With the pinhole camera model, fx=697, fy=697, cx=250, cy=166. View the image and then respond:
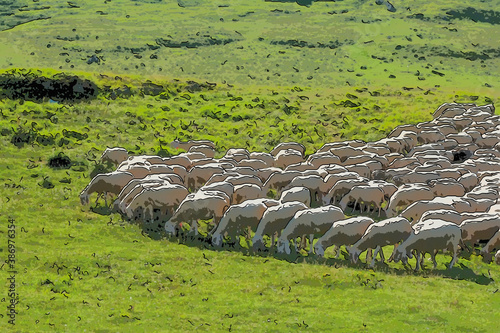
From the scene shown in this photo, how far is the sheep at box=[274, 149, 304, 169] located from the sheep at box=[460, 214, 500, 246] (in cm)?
1081

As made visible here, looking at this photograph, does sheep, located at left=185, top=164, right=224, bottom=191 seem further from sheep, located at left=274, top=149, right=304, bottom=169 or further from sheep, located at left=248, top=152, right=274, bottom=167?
sheep, located at left=274, top=149, right=304, bottom=169

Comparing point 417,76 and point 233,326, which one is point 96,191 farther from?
point 417,76

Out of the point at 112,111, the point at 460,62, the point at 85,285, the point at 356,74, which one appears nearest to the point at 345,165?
the point at 85,285

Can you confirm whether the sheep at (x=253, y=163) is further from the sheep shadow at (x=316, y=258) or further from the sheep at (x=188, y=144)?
the sheep shadow at (x=316, y=258)

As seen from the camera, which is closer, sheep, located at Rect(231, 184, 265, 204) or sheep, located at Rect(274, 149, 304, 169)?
sheep, located at Rect(231, 184, 265, 204)

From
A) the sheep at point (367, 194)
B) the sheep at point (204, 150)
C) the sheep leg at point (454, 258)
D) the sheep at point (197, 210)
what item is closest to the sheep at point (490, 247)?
the sheep leg at point (454, 258)

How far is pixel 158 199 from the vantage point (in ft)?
71.0

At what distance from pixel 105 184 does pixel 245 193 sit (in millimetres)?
4770

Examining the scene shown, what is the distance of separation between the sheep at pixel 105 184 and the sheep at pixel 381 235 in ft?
28.5

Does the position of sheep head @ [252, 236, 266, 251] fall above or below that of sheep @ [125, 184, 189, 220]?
below

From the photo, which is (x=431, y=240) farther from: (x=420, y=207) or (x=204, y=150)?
(x=204, y=150)

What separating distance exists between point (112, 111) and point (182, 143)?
8.45 meters

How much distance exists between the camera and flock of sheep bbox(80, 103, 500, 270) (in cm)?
1933

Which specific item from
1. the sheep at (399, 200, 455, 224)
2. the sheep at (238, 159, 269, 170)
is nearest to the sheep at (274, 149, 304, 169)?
the sheep at (238, 159, 269, 170)
